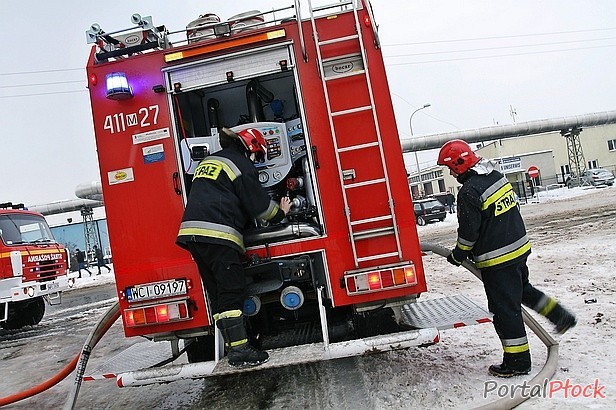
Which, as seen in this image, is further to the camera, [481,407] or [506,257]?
[506,257]

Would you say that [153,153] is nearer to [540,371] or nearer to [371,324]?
[371,324]

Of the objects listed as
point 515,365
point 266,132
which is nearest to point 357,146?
point 266,132

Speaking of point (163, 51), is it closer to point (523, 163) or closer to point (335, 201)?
point (335, 201)

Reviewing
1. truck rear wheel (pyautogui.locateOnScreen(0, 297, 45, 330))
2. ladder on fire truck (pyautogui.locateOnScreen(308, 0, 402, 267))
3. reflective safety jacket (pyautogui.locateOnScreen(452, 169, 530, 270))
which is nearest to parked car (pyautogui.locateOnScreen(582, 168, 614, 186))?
truck rear wheel (pyautogui.locateOnScreen(0, 297, 45, 330))

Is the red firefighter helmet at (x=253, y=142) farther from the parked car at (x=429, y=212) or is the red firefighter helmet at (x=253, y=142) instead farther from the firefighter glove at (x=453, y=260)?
the parked car at (x=429, y=212)

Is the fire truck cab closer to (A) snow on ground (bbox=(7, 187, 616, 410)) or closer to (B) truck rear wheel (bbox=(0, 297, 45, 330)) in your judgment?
(A) snow on ground (bbox=(7, 187, 616, 410))

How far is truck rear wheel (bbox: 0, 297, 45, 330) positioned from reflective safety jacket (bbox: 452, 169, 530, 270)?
10843 mm

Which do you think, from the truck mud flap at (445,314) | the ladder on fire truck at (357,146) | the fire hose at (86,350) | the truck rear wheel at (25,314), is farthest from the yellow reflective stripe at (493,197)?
the truck rear wheel at (25,314)

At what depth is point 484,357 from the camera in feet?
14.8

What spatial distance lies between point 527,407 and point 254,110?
12.0ft

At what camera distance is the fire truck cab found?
393cm

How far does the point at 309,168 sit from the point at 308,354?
1.51m

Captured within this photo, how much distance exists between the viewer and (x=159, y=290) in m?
4.05

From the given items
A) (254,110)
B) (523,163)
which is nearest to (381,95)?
(254,110)
